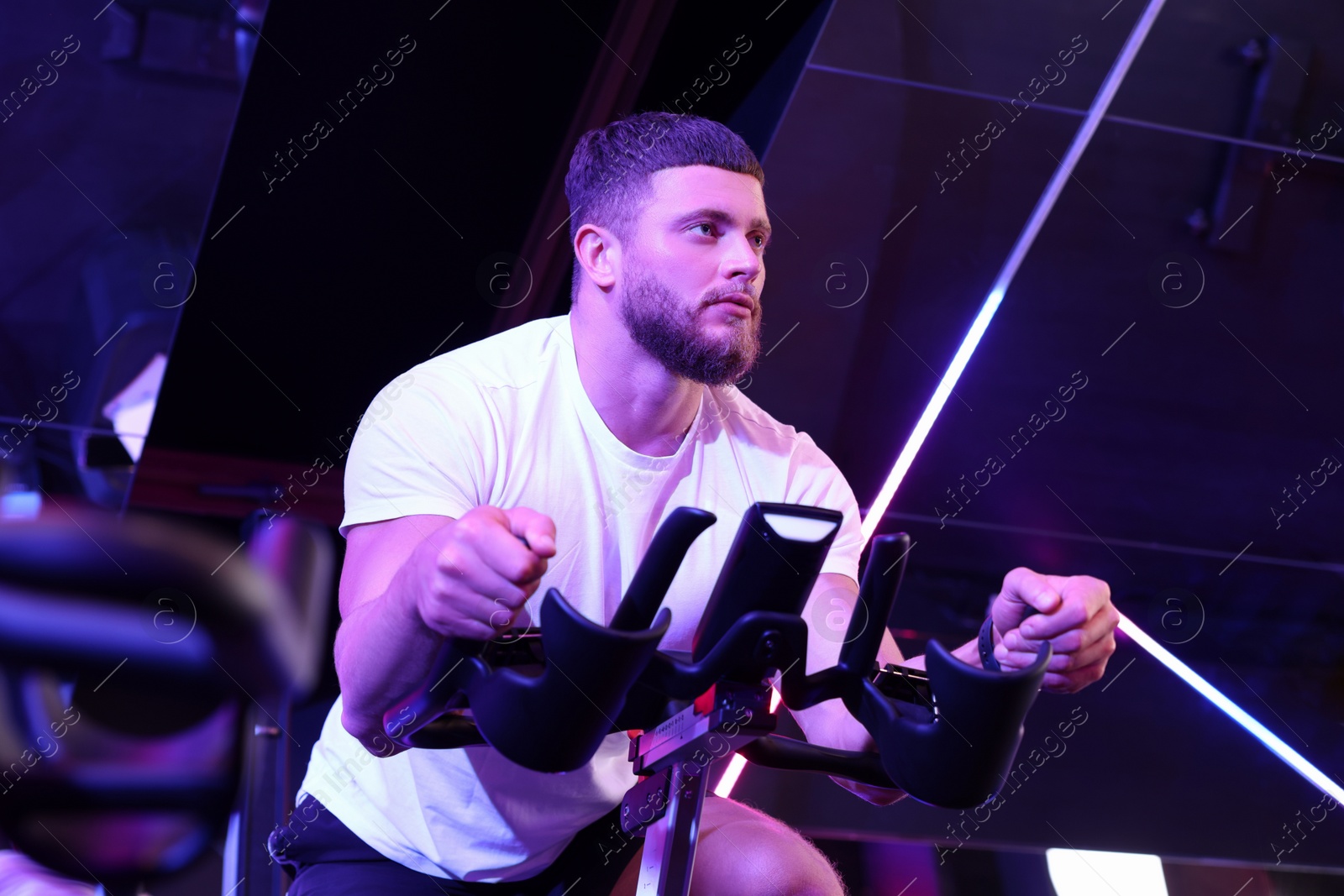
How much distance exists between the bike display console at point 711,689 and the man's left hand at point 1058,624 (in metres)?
0.10

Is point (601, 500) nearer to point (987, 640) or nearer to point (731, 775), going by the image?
point (987, 640)

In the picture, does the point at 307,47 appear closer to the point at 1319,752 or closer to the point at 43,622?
the point at 43,622

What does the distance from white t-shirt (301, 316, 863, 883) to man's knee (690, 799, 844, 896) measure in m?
0.13

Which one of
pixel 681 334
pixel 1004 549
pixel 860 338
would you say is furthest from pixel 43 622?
pixel 1004 549

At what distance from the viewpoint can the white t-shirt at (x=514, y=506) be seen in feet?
3.95

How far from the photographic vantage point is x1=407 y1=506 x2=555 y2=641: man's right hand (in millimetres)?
716

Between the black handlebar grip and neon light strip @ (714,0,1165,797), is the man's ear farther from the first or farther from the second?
neon light strip @ (714,0,1165,797)

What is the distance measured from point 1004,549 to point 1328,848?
1170mm

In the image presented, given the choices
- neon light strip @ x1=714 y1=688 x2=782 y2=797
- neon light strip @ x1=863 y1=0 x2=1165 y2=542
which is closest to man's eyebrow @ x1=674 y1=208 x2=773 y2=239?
neon light strip @ x1=714 y1=688 x2=782 y2=797

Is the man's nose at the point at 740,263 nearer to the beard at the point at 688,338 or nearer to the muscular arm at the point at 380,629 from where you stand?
the beard at the point at 688,338

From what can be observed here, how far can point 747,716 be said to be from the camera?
82cm

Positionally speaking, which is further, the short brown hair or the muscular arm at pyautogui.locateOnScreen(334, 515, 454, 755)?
the short brown hair

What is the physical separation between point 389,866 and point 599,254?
0.86 meters

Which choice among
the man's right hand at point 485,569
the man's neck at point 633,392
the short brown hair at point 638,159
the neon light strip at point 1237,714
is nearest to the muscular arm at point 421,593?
the man's right hand at point 485,569
